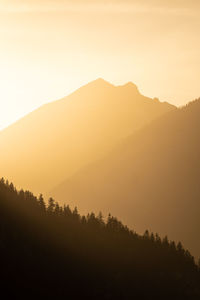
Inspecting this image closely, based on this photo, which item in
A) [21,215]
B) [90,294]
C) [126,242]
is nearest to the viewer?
[90,294]

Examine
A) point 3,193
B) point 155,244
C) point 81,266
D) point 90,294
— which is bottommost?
point 90,294

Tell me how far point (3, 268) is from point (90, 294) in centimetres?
1947

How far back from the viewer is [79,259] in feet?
420

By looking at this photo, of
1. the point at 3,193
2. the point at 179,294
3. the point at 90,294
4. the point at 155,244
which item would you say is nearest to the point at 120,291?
the point at 90,294

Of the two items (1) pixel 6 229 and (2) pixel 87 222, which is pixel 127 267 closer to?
(2) pixel 87 222

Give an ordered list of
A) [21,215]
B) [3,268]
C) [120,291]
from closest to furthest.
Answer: [3,268]
[120,291]
[21,215]

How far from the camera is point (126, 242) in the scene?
142 meters

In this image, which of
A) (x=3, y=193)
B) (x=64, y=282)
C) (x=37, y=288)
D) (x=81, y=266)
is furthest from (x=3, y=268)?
(x=3, y=193)

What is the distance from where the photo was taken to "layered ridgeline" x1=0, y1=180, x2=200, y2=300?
109 metres

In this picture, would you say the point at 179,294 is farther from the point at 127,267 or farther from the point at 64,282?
the point at 64,282

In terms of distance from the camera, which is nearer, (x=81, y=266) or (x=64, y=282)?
(x=64, y=282)

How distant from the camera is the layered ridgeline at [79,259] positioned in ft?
358

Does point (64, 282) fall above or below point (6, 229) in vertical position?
below

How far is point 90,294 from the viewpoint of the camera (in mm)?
112438
